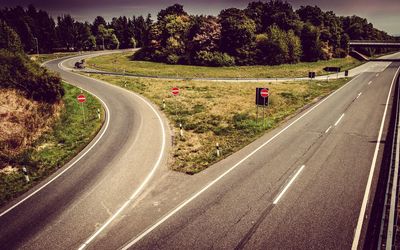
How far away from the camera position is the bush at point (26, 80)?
1043 inches

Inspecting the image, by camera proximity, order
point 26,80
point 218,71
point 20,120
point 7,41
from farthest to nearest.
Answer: point 218,71, point 7,41, point 26,80, point 20,120

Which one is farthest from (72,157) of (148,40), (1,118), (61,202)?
(148,40)

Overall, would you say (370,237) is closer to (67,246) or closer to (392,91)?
(67,246)

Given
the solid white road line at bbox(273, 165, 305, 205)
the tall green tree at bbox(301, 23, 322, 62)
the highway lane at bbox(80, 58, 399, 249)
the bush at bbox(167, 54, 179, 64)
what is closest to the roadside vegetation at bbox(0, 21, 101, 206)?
the highway lane at bbox(80, 58, 399, 249)

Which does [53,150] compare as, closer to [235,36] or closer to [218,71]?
[218,71]

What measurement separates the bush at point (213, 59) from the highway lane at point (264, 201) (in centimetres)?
5244

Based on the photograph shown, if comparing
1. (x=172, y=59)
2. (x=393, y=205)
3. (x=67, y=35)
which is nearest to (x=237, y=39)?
(x=172, y=59)

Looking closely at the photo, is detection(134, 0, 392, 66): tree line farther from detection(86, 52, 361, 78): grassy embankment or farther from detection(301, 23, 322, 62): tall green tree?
detection(86, 52, 361, 78): grassy embankment

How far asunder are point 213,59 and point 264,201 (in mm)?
60933

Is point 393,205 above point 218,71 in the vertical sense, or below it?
below

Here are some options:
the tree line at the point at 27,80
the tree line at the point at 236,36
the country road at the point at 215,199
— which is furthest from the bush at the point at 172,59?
the country road at the point at 215,199

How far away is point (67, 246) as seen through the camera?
9047 mm

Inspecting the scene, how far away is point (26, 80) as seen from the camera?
2716cm

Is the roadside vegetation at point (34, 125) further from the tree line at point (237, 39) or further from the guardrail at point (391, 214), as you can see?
the tree line at point (237, 39)
